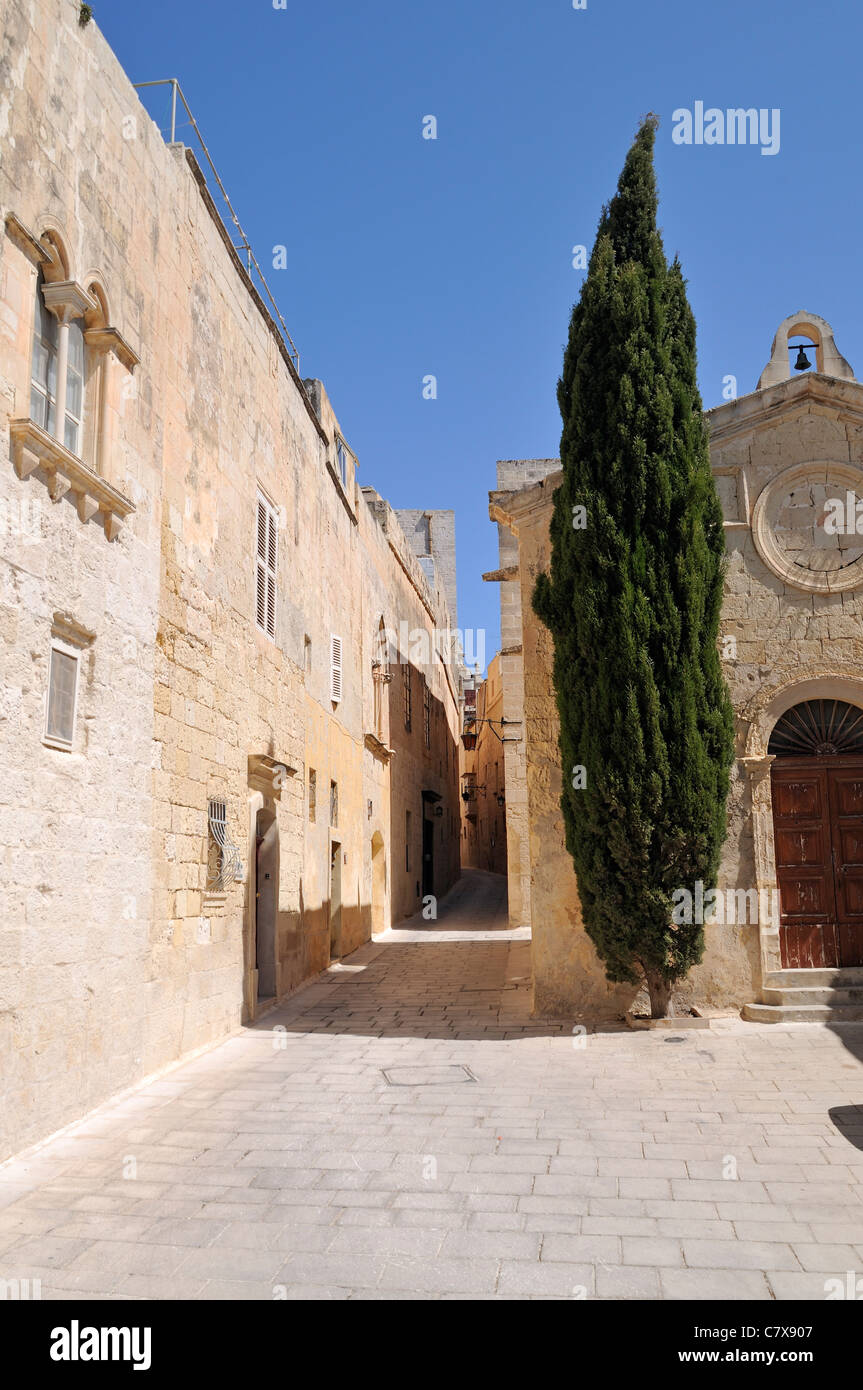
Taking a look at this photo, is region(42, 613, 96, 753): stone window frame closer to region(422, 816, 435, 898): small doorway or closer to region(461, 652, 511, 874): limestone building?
region(422, 816, 435, 898): small doorway

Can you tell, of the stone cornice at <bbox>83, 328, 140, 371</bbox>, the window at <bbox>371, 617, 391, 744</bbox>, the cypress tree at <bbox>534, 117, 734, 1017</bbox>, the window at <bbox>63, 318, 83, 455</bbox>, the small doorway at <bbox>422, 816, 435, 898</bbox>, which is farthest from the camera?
the small doorway at <bbox>422, 816, 435, 898</bbox>

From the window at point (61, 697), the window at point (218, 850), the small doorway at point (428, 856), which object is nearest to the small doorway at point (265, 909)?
Answer: the window at point (218, 850)

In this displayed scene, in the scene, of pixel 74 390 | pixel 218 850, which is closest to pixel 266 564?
pixel 218 850

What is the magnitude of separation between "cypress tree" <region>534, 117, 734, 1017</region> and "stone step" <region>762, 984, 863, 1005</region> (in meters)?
1.00

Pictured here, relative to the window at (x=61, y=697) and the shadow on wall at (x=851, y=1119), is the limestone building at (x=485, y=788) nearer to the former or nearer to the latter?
the shadow on wall at (x=851, y=1119)

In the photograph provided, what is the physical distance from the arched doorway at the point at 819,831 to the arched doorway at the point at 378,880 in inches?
418

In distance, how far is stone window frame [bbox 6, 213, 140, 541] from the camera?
578 cm

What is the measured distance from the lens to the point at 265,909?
1101 centimetres

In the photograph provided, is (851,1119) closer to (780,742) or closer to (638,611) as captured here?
(780,742)

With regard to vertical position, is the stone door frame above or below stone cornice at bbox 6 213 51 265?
below

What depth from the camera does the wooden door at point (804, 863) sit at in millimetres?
9617

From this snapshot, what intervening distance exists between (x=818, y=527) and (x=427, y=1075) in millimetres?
6954

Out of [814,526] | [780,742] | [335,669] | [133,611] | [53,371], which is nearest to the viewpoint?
[53,371]

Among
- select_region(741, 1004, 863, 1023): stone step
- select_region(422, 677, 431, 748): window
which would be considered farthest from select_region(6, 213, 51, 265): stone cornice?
select_region(422, 677, 431, 748): window
